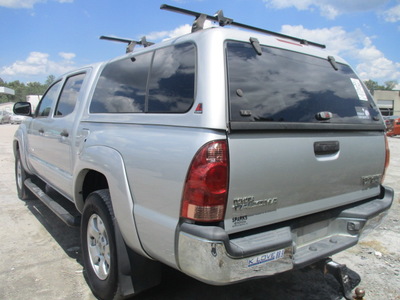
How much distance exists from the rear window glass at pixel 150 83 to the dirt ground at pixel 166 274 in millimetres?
1354

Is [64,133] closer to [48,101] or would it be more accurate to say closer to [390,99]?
[48,101]

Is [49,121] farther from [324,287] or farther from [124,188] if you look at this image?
[324,287]

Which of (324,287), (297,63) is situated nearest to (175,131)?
(297,63)

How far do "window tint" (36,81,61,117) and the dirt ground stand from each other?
1.51 m

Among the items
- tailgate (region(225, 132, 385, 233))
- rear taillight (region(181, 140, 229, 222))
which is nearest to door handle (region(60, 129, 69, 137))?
rear taillight (region(181, 140, 229, 222))

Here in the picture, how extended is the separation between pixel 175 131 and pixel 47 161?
276cm

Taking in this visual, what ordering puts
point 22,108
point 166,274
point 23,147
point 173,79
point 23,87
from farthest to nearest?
point 23,87 < point 23,147 < point 22,108 < point 166,274 < point 173,79

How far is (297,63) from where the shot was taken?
8.75ft

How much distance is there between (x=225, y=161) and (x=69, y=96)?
8.69 feet

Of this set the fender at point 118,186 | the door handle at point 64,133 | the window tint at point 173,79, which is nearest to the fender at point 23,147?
the door handle at point 64,133

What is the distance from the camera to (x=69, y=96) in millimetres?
3979

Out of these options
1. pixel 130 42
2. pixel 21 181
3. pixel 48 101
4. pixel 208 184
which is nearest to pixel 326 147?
pixel 208 184

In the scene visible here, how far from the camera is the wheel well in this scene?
3.28 meters

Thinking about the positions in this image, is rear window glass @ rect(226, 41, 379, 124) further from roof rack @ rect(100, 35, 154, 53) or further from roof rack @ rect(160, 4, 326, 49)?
roof rack @ rect(100, 35, 154, 53)
